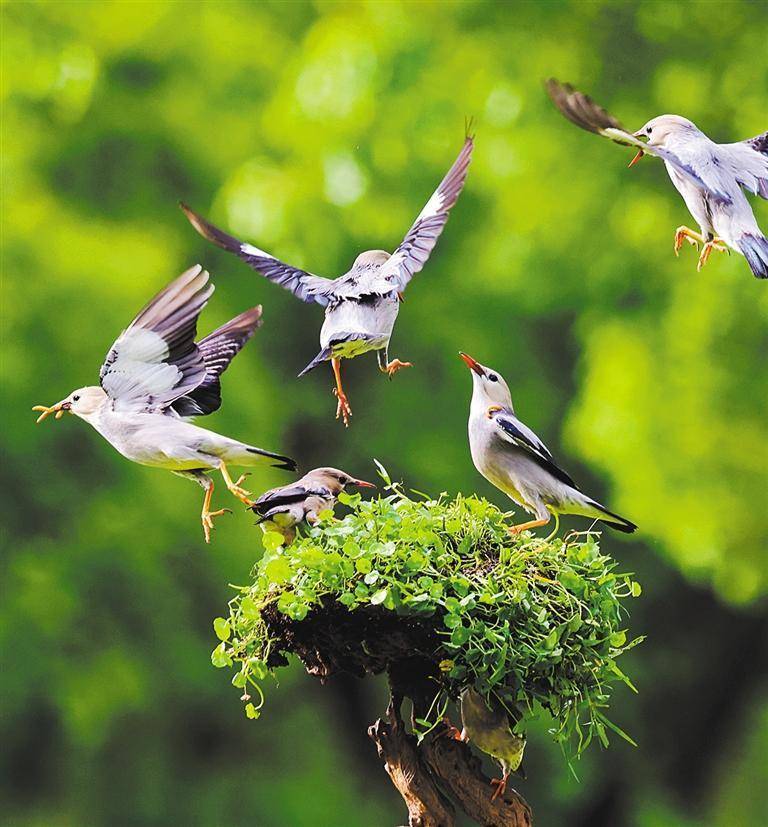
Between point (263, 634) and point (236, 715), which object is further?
point (236, 715)

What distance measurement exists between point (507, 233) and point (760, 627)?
2.04 m

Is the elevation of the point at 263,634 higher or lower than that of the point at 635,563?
higher

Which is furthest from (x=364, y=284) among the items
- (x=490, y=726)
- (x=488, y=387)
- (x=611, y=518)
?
(x=490, y=726)

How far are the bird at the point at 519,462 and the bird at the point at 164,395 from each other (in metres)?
0.43

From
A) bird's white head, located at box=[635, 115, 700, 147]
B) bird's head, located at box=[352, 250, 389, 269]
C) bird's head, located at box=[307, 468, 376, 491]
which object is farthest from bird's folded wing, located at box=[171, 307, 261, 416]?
bird's white head, located at box=[635, 115, 700, 147]

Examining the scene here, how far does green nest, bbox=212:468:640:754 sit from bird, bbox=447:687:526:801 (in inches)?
0.9

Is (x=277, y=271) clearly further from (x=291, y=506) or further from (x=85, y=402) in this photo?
(x=291, y=506)

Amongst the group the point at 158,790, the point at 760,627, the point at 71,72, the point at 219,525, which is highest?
the point at 71,72

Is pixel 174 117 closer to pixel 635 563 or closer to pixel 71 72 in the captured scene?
pixel 71 72

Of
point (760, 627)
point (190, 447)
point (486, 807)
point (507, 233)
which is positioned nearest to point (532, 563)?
point (486, 807)

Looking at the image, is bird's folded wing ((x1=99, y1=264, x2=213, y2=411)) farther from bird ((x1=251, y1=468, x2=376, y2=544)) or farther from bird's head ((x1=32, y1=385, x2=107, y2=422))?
bird ((x1=251, y1=468, x2=376, y2=544))

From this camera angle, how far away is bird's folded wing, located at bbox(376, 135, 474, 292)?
2.60m

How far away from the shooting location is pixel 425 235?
8.74ft

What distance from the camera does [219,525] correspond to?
185 inches
